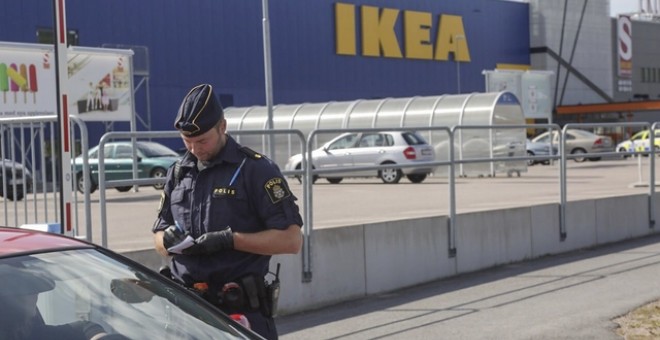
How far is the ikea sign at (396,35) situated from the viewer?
5175 cm

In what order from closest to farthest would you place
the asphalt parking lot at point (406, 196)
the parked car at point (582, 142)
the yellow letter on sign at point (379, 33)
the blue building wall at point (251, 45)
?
the asphalt parking lot at point (406, 196) < the parked car at point (582, 142) < the blue building wall at point (251, 45) < the yellow letter on sign at point (379, 33)

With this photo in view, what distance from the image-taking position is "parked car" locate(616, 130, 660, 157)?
15398 millimetres

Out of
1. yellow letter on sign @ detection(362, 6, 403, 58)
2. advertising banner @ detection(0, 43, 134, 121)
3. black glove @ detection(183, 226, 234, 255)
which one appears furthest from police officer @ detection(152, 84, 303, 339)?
yellow letter on sign @ detection(362, 6, 403, 58)

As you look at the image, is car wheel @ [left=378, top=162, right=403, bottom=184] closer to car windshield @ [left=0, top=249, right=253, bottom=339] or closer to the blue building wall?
car windshield @ [left=0, top=249, right=253, bottom=339]

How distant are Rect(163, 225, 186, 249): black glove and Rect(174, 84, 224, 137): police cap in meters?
0.43

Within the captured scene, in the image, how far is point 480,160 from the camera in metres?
12.1

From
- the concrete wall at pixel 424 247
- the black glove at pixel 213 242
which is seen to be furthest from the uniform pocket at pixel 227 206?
the concrete wall at pixel 424 247

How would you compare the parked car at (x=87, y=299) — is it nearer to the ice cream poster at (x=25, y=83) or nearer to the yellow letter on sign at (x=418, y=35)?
the ice cream poster at (x=25, y=83)

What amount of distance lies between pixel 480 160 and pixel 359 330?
4.09 m

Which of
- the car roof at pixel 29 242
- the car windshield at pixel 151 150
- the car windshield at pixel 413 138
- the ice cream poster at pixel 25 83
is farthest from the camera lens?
the ice cream poster at pixel 25 83

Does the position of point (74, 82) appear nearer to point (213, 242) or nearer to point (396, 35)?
point (213, 242)

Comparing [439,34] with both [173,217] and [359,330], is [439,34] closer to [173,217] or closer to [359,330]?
[359,330]

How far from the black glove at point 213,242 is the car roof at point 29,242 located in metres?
0.72

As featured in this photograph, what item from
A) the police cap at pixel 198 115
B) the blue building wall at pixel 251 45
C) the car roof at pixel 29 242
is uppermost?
the blue building wall at pixel 251 45
